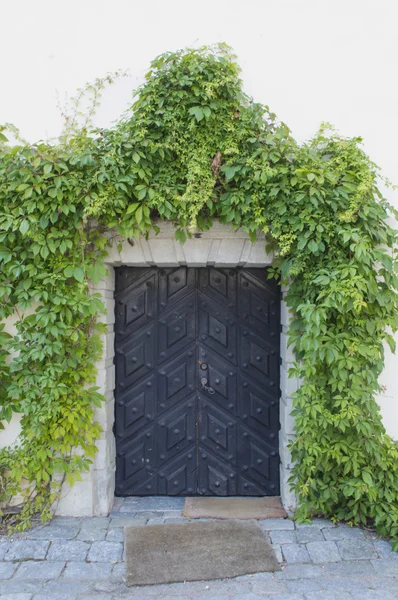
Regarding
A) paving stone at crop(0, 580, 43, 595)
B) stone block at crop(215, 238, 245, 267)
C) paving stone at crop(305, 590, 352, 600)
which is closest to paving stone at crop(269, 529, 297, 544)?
paving stone at crop(305, 590, 352, 600)

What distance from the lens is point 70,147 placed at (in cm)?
358

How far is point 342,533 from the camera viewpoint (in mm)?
3535

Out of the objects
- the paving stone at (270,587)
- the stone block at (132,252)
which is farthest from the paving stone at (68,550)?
the stone block at (132,252)

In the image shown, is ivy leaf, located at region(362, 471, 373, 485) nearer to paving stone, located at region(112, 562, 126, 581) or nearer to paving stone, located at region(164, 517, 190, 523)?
paving stone, located at region(164, 517, 190, 523)

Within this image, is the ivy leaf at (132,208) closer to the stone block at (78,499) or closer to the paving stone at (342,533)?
the stone block at (78,499)

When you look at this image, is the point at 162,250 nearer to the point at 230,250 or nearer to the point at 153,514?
the point at 230,250

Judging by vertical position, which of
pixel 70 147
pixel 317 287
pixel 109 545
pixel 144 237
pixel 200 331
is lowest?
pixel 109 545

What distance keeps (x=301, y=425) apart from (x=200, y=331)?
1190 mm

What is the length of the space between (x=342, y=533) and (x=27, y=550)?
230 cm

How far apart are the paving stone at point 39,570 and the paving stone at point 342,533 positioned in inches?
75.4

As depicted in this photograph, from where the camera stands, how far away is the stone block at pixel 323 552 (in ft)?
10.7

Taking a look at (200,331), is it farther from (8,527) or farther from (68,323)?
(8,527)

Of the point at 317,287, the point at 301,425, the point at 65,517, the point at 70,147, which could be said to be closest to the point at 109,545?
the point at 65,517

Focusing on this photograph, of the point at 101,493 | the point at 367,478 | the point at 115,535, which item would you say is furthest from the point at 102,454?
the point at 367,478
